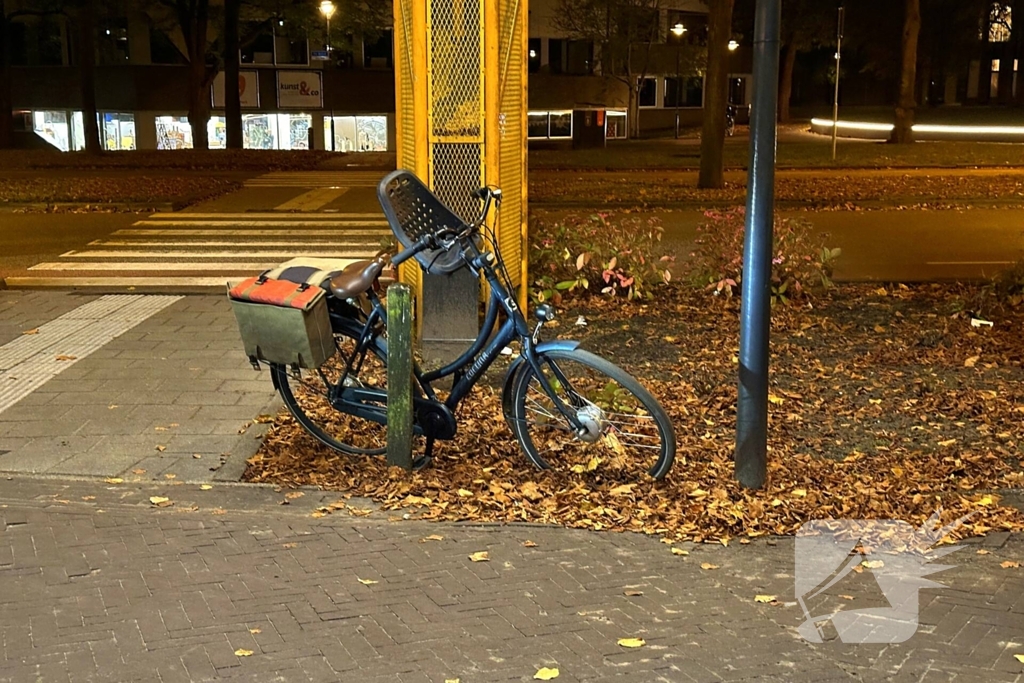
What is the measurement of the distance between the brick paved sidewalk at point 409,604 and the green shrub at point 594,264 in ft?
16.2

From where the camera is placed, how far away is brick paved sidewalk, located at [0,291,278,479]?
6.12 m

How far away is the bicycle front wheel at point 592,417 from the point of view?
550 cm

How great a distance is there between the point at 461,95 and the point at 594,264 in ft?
8.05

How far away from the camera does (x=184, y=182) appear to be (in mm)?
22281

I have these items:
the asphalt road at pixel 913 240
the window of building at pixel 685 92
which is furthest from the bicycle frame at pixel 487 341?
the window of building at pixel 685 92

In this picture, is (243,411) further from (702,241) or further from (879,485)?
(702,241)

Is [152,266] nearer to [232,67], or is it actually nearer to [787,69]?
[232,67]

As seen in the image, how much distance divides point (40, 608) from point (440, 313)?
164 inches

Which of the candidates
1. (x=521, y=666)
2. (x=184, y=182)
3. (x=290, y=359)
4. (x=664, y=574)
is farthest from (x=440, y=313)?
(x=184, y=182)

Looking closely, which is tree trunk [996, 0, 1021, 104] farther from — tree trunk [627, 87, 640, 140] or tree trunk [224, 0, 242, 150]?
tree trunk [224, 0, 242, 150]

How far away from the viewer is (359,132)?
4944 centimetres

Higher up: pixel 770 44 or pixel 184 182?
pixel 770 44

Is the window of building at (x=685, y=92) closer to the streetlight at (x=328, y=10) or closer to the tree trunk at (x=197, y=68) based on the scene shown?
the streetlight at (x=328, y=10)

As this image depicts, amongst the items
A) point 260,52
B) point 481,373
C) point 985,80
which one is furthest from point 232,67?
point 985,80
